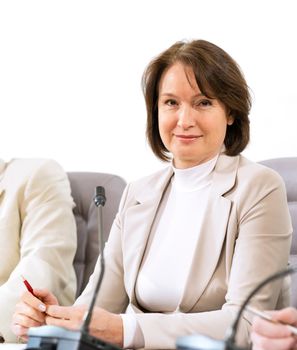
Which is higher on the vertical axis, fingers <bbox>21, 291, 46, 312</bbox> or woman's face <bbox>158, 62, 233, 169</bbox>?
woman's face <bbox>158, 62, 233, 169</bbox>

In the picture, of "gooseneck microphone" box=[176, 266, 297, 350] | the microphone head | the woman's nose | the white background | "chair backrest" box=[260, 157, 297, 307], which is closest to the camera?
"gooseneck microphone" box=[176, 266, 297, 350]

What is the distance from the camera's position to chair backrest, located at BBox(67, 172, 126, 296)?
2.65 metres

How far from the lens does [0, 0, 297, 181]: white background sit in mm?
2633

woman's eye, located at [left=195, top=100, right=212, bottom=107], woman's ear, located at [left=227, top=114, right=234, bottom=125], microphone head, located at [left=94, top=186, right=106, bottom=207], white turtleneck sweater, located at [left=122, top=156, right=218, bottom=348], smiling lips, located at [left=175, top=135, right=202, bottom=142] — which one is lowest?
white turtleneck sweater, located at [left=122, top=156, right=218, bottom=348]

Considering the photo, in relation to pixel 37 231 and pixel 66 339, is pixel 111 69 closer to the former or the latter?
pixel 37 231

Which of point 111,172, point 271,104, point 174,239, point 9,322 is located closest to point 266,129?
point 271,104

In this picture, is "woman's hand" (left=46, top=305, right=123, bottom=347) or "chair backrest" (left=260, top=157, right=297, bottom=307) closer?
"woman's hand" (left=46, top=305, right=123, bottom=347)

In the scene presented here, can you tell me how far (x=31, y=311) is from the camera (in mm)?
1805

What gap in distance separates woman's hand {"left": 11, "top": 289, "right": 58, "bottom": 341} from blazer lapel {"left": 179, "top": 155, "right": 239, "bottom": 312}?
0.32m

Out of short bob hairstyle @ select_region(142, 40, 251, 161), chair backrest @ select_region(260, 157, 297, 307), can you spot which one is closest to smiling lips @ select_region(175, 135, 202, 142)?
short bob hairstyle @ select_region(142, 40, 251, 161)

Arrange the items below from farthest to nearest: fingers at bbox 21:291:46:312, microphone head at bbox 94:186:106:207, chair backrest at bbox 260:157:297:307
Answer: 1. chair backrest at bbox 260:157:297:307
2. fingers at bbox 21:291:46:312
3. microphone head at bbox 94:186:106:207

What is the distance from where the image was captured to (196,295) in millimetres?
1811

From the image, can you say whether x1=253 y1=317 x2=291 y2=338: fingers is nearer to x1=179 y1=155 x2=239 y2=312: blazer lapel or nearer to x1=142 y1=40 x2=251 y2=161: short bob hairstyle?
x1=179 y1=155 x2=239 y2=312: blazer lapel

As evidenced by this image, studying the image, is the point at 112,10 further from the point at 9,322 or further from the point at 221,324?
the point at 221,324
